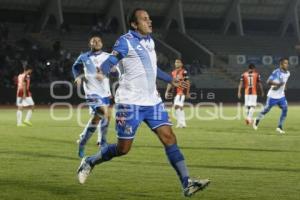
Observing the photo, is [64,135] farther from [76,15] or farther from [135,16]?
[76,15]

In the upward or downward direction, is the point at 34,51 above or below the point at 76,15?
below

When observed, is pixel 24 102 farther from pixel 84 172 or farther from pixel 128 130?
pixel 128 130

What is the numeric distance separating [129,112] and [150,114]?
278mm

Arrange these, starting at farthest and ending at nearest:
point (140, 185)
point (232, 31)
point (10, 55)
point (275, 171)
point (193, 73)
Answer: point (232, 31)
point (193, 73)
point (10, 55)
point (275, 171)
point (140, 185)

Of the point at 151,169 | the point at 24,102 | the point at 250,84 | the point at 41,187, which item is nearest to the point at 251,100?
the point at 250,84

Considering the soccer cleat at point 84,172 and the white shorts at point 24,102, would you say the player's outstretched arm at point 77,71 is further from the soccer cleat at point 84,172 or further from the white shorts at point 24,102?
the white shorts at point 24,102

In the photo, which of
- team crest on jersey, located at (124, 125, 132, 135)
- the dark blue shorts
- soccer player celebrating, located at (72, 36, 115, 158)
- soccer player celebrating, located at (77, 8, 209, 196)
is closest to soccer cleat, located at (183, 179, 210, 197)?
soccer player celebrating, located at (77, 8, 209, 196)

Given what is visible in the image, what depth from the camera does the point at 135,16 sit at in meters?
9.91

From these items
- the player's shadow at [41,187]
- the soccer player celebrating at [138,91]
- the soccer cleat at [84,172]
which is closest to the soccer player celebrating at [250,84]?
the soccer cleat at [84,172]

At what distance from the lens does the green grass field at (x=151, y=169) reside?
978 cm

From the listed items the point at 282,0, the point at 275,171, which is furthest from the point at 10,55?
the point at 275,171

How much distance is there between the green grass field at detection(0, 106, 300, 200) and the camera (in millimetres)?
9781

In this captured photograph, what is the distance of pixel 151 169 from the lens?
41.4 ft

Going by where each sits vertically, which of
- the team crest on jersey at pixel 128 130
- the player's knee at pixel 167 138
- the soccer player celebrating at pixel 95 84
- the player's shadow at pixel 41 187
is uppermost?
the soccer player celebrating at pixel 95 84
